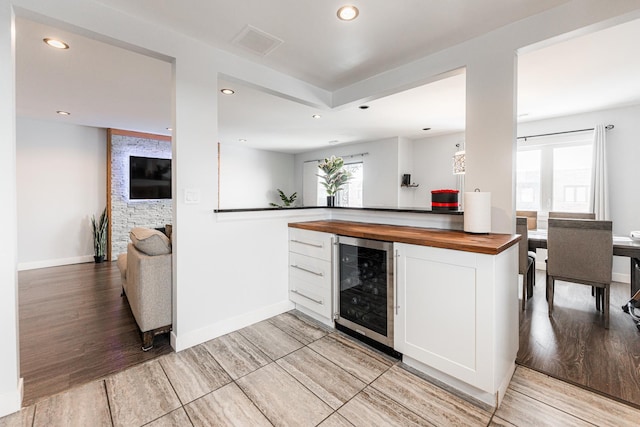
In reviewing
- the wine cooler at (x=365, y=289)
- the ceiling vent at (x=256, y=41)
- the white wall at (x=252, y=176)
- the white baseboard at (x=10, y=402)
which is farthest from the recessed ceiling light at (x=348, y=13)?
the white wall at (x=252, y=176)

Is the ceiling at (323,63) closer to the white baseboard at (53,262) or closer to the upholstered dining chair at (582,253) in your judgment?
the upholstered dining chair at (582,253)

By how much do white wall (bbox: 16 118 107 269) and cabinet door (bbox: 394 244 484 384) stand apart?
18.7 feet

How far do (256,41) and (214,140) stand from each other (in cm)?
86

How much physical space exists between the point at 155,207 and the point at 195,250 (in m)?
4.25

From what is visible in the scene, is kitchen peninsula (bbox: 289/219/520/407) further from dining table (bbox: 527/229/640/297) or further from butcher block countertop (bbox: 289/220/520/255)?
dining table (bbox: 527/229/640/297)

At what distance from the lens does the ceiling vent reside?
2.13 meters

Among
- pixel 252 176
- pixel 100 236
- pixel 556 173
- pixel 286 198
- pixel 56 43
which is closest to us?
pixel 56 43

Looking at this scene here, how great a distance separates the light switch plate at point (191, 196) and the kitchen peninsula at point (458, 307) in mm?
1271

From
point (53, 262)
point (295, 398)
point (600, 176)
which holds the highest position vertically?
point (600, 176)

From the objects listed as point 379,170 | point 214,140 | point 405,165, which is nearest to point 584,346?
point 214,140

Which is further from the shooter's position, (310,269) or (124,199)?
(124,199)

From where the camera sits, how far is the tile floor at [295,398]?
1.48 m

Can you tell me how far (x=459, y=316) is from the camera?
64.7 inches

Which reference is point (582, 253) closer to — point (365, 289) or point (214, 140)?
point (365, 289)
